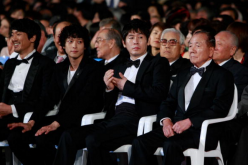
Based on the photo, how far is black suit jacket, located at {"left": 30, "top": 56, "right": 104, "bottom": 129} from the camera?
5137mm

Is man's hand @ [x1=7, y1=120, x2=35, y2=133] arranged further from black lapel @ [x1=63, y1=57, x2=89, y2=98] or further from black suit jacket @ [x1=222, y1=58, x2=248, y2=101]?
black suit jacket @ [x1=222, y1=58, x2=248, y2=101]

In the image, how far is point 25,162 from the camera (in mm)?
5176

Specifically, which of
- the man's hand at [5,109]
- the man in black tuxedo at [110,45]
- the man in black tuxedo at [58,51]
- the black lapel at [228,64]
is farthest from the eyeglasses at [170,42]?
the man's hand at [5,109]

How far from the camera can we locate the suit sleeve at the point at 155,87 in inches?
189

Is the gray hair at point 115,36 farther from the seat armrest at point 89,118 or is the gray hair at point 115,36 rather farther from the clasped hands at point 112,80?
the seat armrest at point 89,118

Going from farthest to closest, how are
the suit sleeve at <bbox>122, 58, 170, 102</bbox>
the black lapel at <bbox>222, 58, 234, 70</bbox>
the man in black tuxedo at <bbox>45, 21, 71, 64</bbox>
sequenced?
the man in black tuxedo at <bbox>45, 21, 71, 64</bbox>, the black lapel at <bbox>222, 58, 234, 70</bbox>, the suit sleeve at <bbox>122, 58, 170, 102</bbox>

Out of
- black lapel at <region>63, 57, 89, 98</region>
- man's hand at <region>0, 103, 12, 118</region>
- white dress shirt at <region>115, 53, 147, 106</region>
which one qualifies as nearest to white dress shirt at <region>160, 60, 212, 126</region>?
white dress shirt at <region>115, 53, 147, 106</region>

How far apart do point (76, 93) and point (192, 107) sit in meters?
1.33

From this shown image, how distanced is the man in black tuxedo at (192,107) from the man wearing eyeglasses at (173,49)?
952 millimetres

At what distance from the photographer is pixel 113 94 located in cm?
507

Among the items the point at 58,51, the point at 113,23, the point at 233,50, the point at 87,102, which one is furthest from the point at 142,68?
the point at 113,23

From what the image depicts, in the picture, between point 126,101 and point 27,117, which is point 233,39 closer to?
point 126,101

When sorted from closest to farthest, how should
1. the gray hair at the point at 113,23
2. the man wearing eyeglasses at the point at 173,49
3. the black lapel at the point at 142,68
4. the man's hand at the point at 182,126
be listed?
the man's hand at the point at 182,126, the black lapel at the point at 142,68, the man wearing eyeglasses at the point at 173,49, the gray hair at the point at 113,23

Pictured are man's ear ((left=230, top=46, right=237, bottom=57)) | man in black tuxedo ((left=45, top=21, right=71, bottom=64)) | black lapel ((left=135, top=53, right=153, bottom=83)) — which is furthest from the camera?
man in black tuxedo ((left=45, top=21, right=71, bottom=64))
